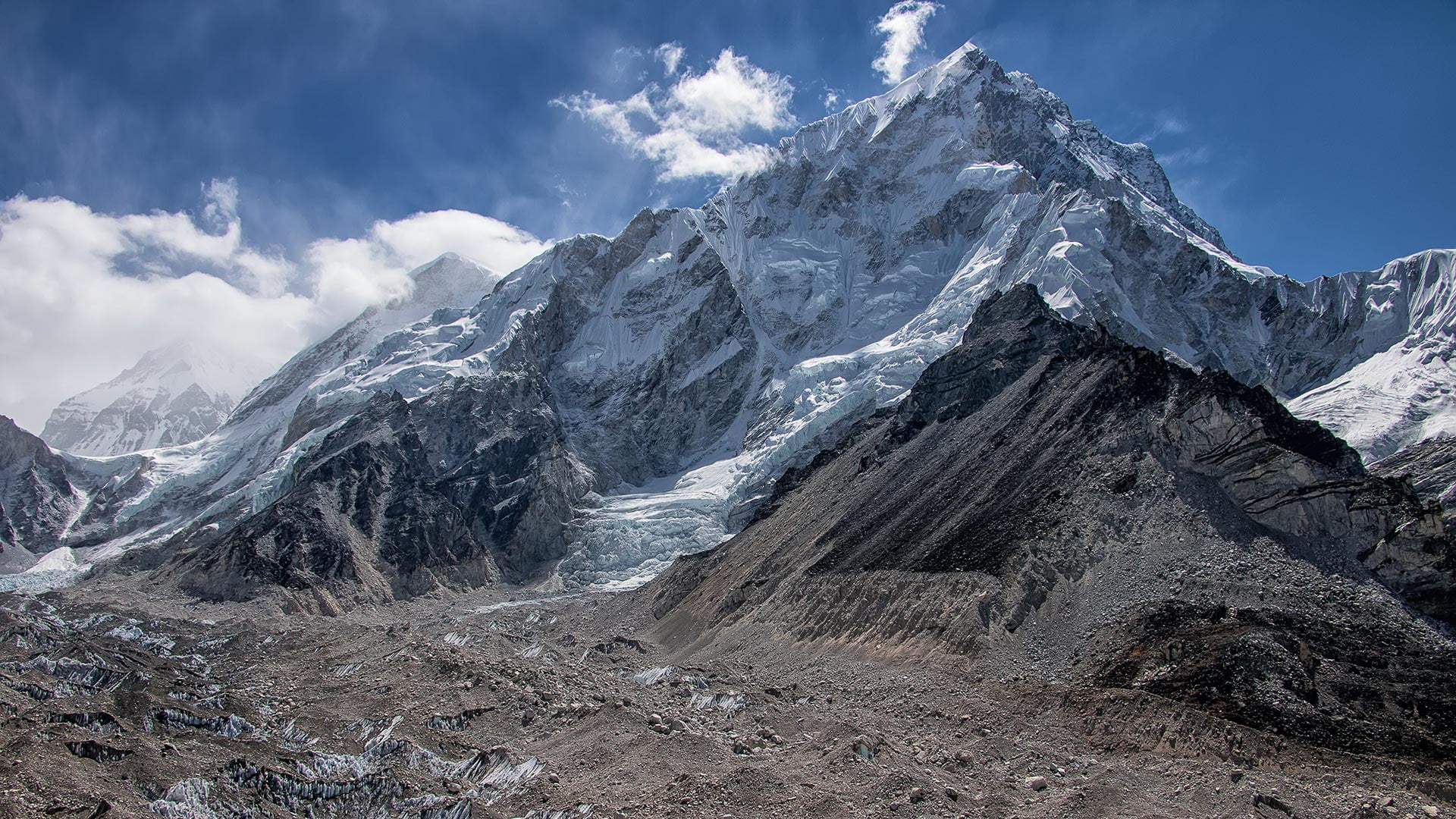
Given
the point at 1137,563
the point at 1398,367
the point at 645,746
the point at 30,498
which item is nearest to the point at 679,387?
the point at 1398,367

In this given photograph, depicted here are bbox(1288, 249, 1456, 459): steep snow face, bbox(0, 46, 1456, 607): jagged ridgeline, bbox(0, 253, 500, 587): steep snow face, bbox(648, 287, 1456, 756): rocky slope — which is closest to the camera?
bbox(648, 287, 1456, 756): rocky slope

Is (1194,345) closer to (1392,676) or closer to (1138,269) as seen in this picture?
(1138,269)

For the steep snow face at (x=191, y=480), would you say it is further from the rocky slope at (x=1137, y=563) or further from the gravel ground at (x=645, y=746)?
the gravel ground at (x=645, y=746)

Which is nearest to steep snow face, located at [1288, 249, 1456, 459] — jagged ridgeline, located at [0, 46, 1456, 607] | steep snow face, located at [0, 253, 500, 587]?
jagged ridgeline, located at [0, 46, 1456, 607]

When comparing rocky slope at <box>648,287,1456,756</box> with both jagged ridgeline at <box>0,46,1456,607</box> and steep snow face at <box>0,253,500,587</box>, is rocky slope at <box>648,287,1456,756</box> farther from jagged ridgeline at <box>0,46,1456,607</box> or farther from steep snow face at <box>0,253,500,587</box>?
steep snow face at <box>0,253,500,587</box>

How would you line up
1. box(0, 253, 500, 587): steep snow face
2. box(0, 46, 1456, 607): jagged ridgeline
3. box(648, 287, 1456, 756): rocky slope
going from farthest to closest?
box(0, 253, 500, 587): steep snow face, box(0, 46, 1456, 607): jagged ridgeline, box(648, 287, 1456, 756): rocky slope

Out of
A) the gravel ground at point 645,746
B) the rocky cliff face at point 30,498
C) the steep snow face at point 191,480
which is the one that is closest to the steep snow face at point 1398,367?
the gravel ground at point 645,746
